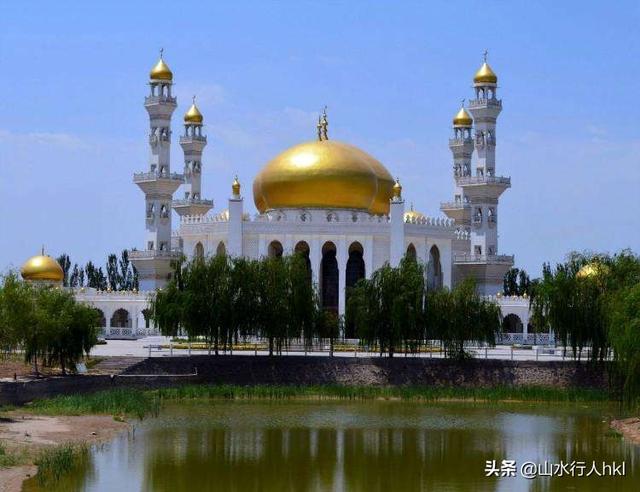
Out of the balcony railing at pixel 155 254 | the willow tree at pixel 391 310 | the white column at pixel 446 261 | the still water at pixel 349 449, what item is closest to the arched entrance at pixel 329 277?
the white column at pixel 446 261

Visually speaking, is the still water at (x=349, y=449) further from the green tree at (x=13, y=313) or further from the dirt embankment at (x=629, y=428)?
the green tree at (x=13, y=313)

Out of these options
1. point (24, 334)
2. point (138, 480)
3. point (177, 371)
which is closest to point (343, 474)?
point (138, 480)

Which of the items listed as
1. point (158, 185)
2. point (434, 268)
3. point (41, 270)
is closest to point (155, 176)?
point (158, 185)

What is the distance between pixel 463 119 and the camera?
7381cm

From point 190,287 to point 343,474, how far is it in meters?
21.2

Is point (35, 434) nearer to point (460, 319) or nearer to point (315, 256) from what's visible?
point (460, 319)

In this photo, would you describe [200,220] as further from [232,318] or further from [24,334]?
[24,334]

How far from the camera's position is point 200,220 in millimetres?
65000

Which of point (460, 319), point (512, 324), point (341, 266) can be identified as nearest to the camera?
point (460, 319)

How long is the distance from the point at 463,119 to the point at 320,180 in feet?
44.3

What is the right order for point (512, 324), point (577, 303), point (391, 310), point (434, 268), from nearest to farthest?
point (577, 303) → point (391, 310) → point (434, 268) → point (512, 324)

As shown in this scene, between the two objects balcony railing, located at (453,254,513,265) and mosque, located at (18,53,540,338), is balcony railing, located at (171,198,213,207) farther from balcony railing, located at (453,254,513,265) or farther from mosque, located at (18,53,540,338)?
balcony railing, located at (453,254,513,265)

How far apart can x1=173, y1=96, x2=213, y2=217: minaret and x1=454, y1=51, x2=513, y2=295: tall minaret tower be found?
14.1m

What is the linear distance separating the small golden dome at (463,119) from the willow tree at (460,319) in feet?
89.6
